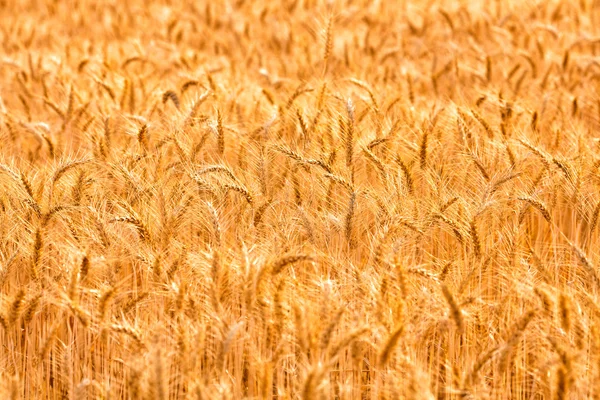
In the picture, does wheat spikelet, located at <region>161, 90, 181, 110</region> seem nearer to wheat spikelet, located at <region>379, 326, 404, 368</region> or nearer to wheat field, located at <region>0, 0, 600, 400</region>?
wheat field, located at <region>0, 0, 600, 400</region>

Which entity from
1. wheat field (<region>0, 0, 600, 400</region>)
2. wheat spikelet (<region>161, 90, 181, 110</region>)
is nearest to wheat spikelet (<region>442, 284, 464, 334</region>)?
wheat field (<region>0, 0, 600, 400</region>)

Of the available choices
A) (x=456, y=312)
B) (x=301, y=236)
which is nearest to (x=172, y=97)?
(x=301, y=236)

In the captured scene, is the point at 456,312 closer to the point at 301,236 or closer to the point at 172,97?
the point at 301,236

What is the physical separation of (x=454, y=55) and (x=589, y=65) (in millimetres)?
759

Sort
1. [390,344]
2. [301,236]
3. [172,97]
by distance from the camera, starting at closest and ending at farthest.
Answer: [390,344], [301,236], [172,97]

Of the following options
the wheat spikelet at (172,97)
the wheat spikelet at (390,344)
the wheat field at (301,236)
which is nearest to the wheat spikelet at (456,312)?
the wheat field at (301,236)

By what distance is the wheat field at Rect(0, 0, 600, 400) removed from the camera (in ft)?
7.16

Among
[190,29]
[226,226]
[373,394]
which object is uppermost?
[190,29]

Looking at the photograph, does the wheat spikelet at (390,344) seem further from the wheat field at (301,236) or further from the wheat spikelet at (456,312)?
the wheat spikelet at (456,312)

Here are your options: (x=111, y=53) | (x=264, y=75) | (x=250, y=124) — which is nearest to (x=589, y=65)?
(x=264, y=75)

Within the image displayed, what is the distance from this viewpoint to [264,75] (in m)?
4.84

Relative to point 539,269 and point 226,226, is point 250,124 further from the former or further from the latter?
point 539,269

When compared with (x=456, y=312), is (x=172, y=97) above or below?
above

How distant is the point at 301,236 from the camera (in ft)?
10.1
